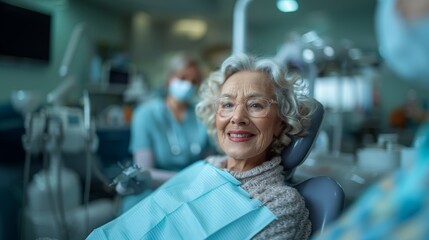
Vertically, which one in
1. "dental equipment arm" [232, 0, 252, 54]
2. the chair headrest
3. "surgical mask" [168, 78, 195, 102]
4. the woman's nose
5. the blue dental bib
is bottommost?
the blue dental bib

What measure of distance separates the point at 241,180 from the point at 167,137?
0.90 m

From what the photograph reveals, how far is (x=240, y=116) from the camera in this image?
3.34ft

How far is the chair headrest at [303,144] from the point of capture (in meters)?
1.05

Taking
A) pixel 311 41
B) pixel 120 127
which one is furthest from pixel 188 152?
pixel 120 127

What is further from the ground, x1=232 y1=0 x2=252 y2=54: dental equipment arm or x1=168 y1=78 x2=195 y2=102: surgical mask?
x1=232 y1=0 x2=252 y2=54: dental equipment arm

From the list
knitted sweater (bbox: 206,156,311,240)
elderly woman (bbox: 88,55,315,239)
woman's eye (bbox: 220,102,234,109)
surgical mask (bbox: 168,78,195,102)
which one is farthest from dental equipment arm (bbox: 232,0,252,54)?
knitted sweater (bbox: 206,156,311,240)

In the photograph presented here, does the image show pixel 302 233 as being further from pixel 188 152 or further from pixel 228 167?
pixel 188 152

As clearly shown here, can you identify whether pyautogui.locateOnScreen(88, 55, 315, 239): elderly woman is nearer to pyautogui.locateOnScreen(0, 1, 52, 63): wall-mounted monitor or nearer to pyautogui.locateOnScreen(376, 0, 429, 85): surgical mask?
pyautogui.locateOnScreen(376, 0, 429, 85): surgical mask

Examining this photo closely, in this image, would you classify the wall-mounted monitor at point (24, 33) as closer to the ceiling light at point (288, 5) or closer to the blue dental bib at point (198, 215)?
the ceiling light at point (288, 5)

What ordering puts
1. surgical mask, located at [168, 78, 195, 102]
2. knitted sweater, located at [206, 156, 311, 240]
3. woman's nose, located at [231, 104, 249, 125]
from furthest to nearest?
surgical mask, located at [168, 78, 195, 102] → woman's nose, located at [231, 104, 249, 125] → knitted sweater, located at [206, 156, 311, 240]

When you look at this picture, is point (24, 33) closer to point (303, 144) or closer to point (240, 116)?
point (240, 116)

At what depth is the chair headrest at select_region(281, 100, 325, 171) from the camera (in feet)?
3.44

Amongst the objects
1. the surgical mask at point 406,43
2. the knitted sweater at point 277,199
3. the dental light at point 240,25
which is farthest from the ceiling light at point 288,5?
the surgical mask at point 406,43

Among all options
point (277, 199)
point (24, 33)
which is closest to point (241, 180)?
point (277, 199)
